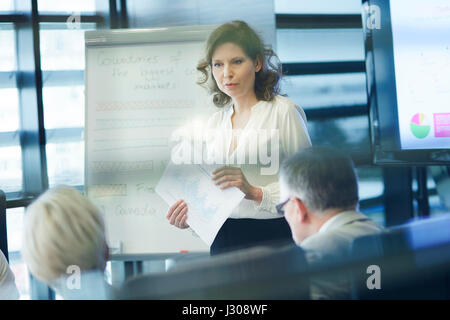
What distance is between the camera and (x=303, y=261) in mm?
1141

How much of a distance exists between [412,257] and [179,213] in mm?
1151

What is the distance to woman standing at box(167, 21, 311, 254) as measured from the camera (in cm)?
199

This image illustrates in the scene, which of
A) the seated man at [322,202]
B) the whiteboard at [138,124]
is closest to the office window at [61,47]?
the whiteboard at [138,124]

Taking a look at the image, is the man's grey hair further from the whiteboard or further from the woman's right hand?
the whiteboard

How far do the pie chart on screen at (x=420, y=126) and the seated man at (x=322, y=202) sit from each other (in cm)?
75

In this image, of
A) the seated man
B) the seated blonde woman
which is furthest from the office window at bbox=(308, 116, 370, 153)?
the seated blonde woman

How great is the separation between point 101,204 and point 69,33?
1.18 meters

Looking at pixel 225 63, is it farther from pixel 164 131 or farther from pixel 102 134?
pixel 102 134

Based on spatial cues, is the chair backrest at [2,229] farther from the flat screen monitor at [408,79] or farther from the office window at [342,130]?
the office window at [342,130]

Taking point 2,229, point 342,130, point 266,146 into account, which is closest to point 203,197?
point 266,146

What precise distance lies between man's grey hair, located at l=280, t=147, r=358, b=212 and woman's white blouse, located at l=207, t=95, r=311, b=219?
23.0 inches

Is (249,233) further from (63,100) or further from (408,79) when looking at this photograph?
Result: (63,100)

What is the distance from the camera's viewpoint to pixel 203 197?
200 cm
